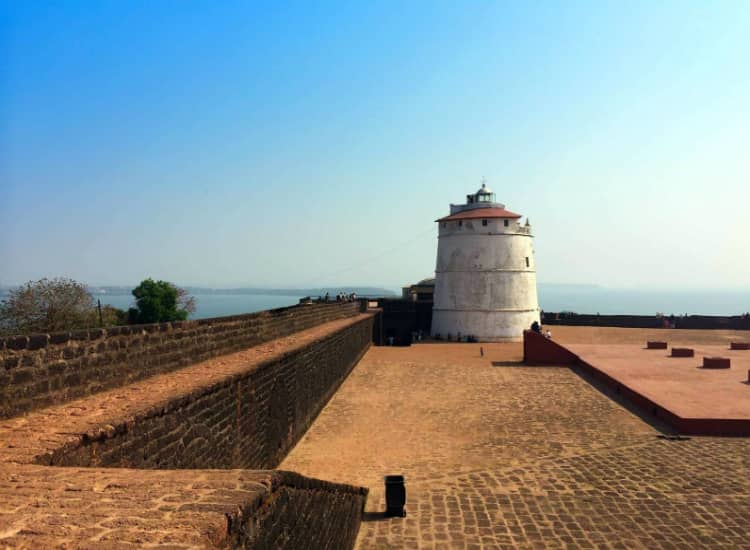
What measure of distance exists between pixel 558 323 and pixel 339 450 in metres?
34.4

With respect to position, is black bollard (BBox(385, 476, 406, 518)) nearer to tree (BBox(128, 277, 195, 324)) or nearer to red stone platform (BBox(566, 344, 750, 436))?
red stone platform (BBox(566, 344, 750, 436))

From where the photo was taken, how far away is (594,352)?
21.6 metres

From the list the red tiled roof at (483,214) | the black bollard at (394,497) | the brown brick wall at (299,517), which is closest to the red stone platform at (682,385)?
the black bollard at (394,497)

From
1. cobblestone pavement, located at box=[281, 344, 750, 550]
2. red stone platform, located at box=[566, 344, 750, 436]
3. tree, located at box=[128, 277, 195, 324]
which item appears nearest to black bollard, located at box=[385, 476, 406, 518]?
cobblestone pavement, located at box=[281, 344, 750, 550]

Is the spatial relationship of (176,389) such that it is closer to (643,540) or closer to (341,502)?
(341,502)

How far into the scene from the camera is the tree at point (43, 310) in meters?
29.1

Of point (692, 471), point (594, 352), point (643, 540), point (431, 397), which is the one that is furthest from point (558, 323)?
point (643, 540)

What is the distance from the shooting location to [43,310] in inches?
1175

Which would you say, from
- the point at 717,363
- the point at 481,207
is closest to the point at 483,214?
the point at 481,207

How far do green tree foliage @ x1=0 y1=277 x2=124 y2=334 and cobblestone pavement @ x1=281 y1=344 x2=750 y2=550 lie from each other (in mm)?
23057

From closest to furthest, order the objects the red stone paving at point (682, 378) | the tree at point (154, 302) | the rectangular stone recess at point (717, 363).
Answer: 1. the red stone paving at point (682, 378)
2. the rectangular stone recess at point (717, 363)
3. the tree at point (154, 302)

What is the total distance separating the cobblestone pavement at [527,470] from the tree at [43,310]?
23.1 m

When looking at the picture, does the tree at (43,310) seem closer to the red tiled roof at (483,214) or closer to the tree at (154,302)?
the tree at (154,302)

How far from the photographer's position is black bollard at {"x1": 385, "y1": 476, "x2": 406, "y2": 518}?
21.8 feet
